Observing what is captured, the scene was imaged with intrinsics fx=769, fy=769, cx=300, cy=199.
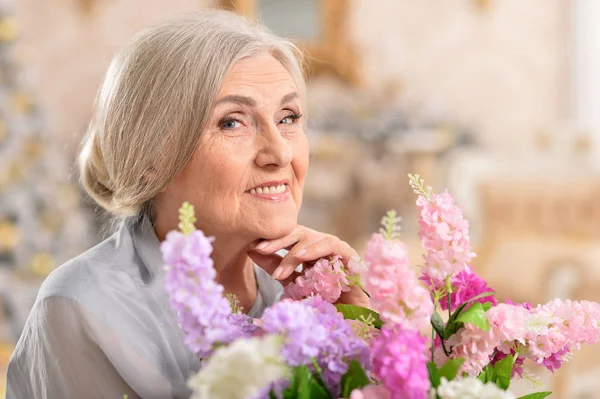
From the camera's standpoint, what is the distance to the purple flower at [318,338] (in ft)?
2.65

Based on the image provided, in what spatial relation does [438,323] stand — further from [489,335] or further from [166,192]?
[166,192]

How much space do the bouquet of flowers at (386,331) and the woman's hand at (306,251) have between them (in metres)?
0.26

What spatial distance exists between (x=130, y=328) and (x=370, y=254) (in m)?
0.48

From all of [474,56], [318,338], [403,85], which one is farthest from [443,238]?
[474,56]

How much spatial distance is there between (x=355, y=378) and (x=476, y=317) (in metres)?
0.17

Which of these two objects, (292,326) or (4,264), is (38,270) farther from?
(292,326)

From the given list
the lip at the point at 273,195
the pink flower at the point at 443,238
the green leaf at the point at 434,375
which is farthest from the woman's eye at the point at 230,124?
the green leaf at the point at 434,375

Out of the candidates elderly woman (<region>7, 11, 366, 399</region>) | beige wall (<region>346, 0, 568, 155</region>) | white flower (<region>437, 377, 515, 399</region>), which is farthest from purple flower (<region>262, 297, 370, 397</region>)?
beige wall (<region>346, 0, 568, 155</region>)

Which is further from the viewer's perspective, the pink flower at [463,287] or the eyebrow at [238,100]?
the eyebrow at [238,100]

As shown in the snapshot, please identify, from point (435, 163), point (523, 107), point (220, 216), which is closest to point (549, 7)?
point (523, 107)

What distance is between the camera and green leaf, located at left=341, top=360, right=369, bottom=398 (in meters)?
0.88

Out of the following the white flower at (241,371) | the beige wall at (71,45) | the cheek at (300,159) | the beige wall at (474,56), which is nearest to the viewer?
the white flower at (241,371)

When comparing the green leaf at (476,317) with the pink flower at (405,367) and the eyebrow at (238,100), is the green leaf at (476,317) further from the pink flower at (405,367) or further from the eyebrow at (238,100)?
the eyebrow at (238,100)

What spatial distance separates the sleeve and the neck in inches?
11.1
